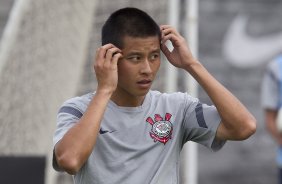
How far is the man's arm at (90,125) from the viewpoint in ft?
9.00

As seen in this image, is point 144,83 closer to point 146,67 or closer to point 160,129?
point 146,67

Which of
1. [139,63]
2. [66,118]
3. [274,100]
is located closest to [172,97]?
[139,63]

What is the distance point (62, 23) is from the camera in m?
5.77

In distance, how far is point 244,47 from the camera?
9.92m

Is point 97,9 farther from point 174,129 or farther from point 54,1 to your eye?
point 174,129

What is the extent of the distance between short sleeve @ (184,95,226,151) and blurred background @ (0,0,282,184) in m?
1.70

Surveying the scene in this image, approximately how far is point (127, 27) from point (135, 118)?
31cm

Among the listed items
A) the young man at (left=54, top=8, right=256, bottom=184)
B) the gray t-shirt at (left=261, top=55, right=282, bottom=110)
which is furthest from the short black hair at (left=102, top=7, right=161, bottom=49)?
the gray t-shirt at (left=261, top=55, right=282, bottom=110)

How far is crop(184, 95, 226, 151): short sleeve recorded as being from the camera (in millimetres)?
3014

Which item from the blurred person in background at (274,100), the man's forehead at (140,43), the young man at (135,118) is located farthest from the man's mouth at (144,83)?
the blurred person in background at (274,100)

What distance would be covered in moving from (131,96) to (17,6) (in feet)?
7.68

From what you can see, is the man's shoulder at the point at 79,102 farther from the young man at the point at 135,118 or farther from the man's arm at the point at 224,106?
the man's arm at the point at 224,106

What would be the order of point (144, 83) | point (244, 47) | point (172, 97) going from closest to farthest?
point (144, 83) → point (172, 97) → point (244, 47)

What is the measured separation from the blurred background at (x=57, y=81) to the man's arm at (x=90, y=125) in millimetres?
1771
